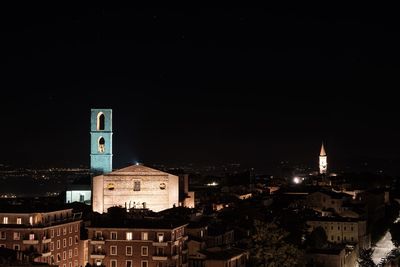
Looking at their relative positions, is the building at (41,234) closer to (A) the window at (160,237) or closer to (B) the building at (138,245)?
(B) the building at (138,245)

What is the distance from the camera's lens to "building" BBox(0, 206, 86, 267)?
41.2 m

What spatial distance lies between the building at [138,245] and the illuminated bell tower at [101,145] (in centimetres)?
2423

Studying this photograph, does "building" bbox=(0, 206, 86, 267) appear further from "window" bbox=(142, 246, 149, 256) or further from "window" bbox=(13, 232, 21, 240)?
"window" bbox=(142, 246, 149, 256)

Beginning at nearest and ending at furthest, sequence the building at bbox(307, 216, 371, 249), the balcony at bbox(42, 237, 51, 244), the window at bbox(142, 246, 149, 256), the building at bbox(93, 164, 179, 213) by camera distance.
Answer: the balcony at bbox(42, 237, 51, 244)
the window at bbox(142, 246, 149, 256)
the building at bbox(307, 216, 371, 249)
the building at bbox(93, 164, 179, 213)

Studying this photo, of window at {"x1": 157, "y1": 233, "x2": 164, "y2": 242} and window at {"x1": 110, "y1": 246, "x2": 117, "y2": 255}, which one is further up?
window at {"x1": 157, "y1": 233, "x2": 164, "y2": 242}

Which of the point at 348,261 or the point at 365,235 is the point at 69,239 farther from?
the point at 365,235

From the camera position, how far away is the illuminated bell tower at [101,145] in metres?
67.3

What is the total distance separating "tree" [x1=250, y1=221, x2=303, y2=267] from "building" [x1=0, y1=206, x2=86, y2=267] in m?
11.0

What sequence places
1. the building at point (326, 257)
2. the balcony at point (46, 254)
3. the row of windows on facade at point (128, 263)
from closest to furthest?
the balcony at point (46, 254) → the row of windows on facade at point (128, 263) → the building at point (326, 257)

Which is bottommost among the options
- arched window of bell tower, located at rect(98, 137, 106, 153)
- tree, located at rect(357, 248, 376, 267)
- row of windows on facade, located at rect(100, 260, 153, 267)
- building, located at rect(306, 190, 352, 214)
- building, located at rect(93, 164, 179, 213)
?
tree, located at rect(357, 248, 376, 267)

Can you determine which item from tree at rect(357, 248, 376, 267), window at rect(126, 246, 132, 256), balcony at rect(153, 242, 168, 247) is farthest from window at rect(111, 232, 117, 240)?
tree at rect(357, 248, 376, 267)

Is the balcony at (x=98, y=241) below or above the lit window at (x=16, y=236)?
below

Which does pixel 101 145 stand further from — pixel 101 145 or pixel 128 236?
pixel 128 236

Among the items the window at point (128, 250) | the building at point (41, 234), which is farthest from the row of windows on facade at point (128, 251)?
the building at point (41, 234)
